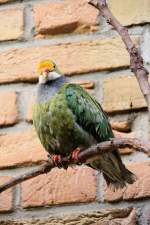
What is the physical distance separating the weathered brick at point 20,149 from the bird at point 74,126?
14cm

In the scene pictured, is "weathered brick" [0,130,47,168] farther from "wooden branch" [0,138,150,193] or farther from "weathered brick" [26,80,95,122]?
"wooden branch" [0,138,150,193]

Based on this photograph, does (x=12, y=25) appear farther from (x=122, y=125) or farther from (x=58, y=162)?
(x=58, y=162)

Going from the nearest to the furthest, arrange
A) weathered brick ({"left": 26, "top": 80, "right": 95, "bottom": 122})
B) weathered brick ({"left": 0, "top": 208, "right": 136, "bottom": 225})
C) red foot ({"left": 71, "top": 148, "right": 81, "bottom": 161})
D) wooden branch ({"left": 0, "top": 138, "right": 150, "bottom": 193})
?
wooden branch ({"left": 0, "top": 138, "right": 150, "bottom": 193}) < red foot ({"left": 71, "top": 148, "right": 81, "bottom": 161}) < weathered brick ({"left": 0, "top": 208, "right": 136, "bottom": 225}) < weathered brick ({"left": 26, "top": 80, "right": 95, "bottom": 122})

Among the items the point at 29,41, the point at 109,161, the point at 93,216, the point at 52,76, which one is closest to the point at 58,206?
the point at 93,216

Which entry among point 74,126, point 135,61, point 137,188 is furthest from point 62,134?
point 135,61

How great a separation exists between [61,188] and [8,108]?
0.23 meters

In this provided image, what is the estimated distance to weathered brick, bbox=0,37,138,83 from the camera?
1801mm

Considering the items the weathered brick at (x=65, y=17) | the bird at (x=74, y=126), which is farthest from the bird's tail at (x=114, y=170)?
the weathered brick at (x=65, y=17)

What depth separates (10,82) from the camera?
1.83 m

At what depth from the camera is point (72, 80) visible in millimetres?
1807

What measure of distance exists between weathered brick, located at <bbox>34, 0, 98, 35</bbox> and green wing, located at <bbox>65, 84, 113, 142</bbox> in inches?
12.4

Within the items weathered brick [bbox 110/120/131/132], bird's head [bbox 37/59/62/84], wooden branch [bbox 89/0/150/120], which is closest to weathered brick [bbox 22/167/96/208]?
weathered brick [bbox 110/120/131/132]

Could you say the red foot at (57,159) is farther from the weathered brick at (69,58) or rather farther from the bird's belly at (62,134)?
the weathered brick at (69,58)

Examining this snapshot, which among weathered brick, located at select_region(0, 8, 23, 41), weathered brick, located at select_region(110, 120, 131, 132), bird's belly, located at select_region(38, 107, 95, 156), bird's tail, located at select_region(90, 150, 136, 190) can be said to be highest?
weathered brick, located at select_region(0, 8, 23, 41)
